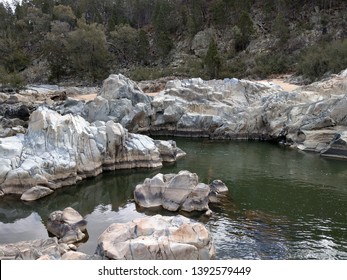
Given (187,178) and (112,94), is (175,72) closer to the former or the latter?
(112,94)

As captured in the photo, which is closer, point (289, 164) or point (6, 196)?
point (6, 196)

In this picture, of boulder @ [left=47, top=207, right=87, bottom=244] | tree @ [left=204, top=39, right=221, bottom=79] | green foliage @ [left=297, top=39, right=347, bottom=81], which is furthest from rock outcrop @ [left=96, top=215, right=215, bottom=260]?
tree @ [left=204, top=39, right=221, bottom=79]

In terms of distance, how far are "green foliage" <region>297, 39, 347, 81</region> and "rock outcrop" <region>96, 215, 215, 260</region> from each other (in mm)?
42170

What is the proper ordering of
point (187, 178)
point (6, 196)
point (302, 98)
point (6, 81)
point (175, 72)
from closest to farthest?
point (187, 178) → point (6, 196) → point (302, 98) → point (6, 81) → point (175, 72)

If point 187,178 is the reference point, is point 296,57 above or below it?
above

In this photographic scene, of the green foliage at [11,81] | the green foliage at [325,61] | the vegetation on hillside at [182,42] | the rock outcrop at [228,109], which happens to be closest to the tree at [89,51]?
the vegetation on hillside at [182,42]

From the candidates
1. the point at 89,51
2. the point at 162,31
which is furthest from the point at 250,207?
the point at 162,31

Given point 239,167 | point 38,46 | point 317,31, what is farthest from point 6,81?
point 317,31

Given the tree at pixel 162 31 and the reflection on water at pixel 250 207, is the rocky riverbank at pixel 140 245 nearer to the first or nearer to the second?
the reflection on water at pixel 250 207

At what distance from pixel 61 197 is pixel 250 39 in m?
56.5

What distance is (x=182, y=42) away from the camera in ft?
268

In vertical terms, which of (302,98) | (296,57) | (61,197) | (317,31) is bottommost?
(61,197)

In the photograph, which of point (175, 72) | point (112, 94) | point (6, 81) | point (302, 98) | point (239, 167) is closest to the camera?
point (239, 167)

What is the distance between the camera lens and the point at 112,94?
44531mm
